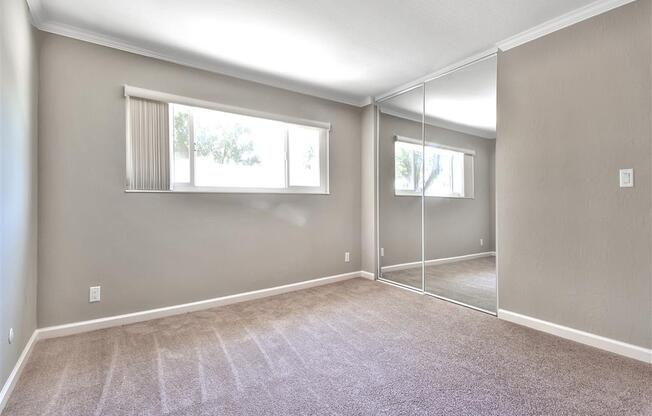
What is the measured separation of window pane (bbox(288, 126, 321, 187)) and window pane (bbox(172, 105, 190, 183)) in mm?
1153

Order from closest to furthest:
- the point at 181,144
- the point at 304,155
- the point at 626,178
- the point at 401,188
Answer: the point at 626,178, the point at 181,144, the point at 304,155, the point at 401,188

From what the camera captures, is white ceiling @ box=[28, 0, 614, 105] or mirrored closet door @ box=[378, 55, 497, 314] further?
mirrored closet door @ box=[378, 55, 497, 314]

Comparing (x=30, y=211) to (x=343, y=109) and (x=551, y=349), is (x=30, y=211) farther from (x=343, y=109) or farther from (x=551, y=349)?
(x=551, y=349)

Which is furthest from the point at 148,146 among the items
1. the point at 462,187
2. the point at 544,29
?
the point at 544,29

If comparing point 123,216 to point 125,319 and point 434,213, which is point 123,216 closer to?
point 125,319

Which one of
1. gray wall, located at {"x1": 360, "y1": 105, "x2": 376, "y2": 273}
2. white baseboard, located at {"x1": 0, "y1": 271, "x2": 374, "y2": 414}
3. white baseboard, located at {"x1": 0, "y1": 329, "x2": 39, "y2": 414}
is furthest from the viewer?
gray wall, located at {"x1": 360, "y1": 105, "x2": 376, "y2": 273}

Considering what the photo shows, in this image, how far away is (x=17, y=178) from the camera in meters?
1.82

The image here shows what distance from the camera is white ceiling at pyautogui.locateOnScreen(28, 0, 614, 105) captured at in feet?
6.97

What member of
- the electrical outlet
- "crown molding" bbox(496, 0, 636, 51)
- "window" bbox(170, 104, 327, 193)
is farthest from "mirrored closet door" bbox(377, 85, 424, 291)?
the electrical outlet

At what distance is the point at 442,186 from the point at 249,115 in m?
2.37

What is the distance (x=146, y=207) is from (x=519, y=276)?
3.34m

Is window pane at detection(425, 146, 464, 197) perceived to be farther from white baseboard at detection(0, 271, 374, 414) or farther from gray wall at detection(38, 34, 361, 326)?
white baseboard at detection(0, 271, 374, 414)

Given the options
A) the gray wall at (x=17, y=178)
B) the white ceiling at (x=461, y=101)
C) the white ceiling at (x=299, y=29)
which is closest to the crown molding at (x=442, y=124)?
the white ceiling at (x=461, y=101)

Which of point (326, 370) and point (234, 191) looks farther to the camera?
point (234, 191)
